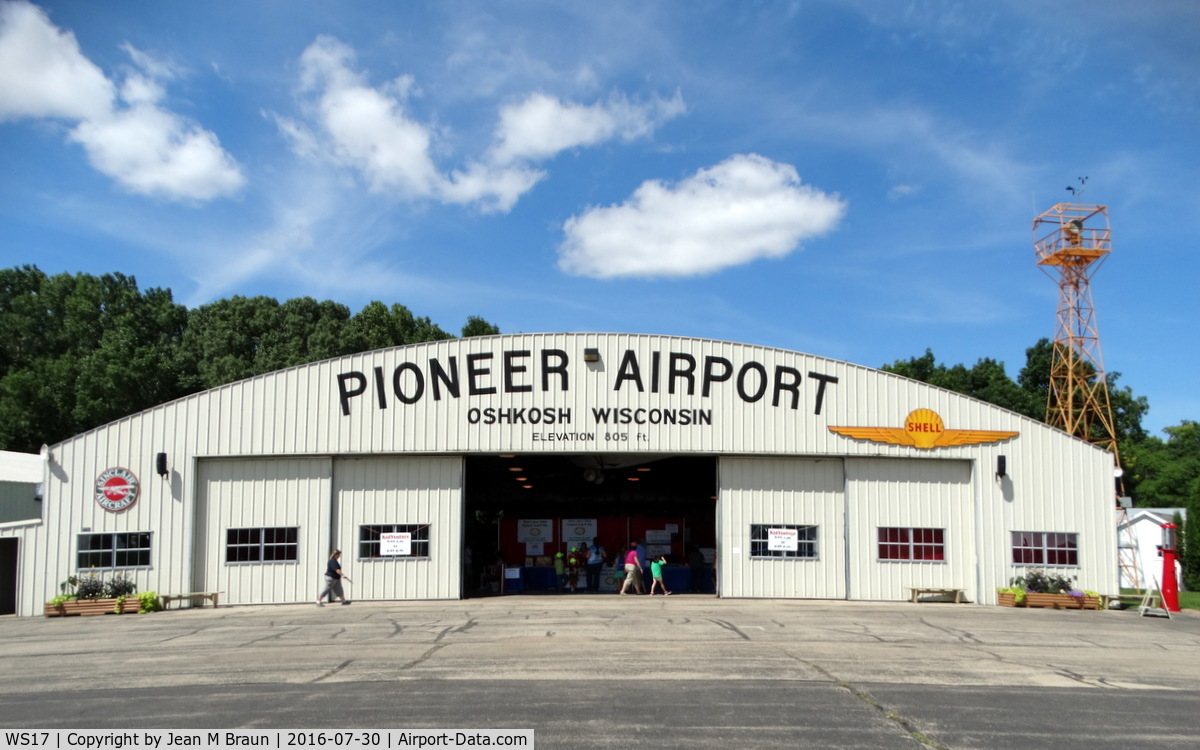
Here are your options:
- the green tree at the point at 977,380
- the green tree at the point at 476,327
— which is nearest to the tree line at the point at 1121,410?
the green tree at the point at 977,380

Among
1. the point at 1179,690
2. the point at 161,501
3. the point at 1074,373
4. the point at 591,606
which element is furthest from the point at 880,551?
the point at 1074,373

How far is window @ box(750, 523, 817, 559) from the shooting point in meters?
23.9

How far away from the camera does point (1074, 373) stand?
1991 inches

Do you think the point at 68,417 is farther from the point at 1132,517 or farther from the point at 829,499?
the point at 1132,517

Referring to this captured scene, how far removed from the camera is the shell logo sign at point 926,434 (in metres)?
23.9

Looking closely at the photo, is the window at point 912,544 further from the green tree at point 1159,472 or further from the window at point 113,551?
the green tree at point 1159,472

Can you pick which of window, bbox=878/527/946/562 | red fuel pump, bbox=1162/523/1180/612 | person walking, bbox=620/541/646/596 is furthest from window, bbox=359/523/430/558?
red fuel pump, bbox=1162/523/1180/612

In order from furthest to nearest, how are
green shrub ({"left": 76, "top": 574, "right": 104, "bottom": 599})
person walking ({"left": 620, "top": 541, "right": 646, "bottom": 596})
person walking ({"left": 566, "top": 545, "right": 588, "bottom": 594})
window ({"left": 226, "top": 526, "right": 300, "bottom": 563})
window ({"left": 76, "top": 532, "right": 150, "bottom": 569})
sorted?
person walking ({"left": 566, "top": 545, "right": 588, "bottom": 594})
person walking ({"left": 620, "top": 541, "right": 646, "bottom": 596})
window ({"left": 226, "top": 526, "right": 300, "bottom": 563})
window ({"left": 76, "top": 532, "right": 150, "bottom": 569})
green shrub ({"left": 76, "top": 574, "right": 104, "bottom": 599})

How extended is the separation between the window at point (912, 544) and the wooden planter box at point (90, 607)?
697 inches

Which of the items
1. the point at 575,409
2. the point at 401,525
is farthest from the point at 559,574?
the point at 575,409

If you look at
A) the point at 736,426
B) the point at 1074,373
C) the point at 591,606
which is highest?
the point at 1074,373

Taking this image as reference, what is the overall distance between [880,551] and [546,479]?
12.7m

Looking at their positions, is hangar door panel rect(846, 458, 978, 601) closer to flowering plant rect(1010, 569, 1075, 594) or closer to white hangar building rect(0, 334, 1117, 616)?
white hangar building rect(0, 334, 1117, 616)

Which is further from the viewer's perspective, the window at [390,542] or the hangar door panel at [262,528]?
the window at [390,542]
